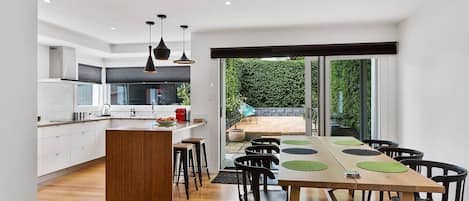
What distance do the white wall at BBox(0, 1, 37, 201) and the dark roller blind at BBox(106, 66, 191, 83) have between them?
6.02 m

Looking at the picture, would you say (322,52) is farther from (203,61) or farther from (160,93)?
(160,93)

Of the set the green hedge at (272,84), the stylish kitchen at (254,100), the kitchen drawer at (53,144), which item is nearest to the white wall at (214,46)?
the stylish kitchen at (254,100)

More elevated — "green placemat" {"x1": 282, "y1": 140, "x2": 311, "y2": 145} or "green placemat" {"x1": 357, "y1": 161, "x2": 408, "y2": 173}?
"green placemat" {"x1": 282, "y1": 140, "x2": 311, "y2": 145}

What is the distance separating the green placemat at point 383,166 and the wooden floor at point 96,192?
4.00 ft

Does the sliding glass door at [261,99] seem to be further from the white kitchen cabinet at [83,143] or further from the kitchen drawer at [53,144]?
the kitchen drawer at [53,144]

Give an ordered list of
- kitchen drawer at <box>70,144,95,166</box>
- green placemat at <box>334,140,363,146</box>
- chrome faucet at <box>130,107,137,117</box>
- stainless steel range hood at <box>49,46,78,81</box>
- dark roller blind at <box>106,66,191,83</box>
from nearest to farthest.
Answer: green placemat at <box>334,140,363,146</box>
kitchen drawer at <box>70,144,95,166</box>
stainless steel range hood at <box>49,46,78,81</box>
dark roller blind at <box>106,66,191,83</box>
chrome faucet at <box>130,107,137,117</box>

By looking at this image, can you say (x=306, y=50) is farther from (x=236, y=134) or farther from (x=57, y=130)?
(x=57, y=130)

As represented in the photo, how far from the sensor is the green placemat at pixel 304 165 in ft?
7.76

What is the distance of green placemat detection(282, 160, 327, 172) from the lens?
2.36 metres

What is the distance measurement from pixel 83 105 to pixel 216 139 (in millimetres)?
3084

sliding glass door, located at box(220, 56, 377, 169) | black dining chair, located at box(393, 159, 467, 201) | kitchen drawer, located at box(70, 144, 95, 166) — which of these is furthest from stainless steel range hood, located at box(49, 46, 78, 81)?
black dining chair, located at box(393, 159, 467, 201)

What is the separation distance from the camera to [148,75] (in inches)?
280

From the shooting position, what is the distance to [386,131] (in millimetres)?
4887

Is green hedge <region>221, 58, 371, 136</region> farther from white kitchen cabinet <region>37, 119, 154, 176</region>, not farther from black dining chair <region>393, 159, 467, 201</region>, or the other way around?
black dining chair <region>393, 159, 467, 201</region>
